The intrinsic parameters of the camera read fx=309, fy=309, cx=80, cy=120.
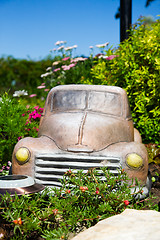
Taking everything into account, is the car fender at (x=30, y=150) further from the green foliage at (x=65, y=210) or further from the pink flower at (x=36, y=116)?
the pink flower at (x=36, y=116)

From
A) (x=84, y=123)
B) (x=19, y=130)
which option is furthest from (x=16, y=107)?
(x=84, y=123)

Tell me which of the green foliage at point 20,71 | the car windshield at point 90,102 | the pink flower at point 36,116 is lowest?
the pink flower at point 36,116

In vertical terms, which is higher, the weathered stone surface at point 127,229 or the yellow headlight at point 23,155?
the yellow headlight at point 23,155

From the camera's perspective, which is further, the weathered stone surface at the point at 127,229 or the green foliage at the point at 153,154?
the green foliage at the point at 153,154

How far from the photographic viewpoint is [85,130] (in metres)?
3.68

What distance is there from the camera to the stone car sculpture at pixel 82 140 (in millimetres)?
3432

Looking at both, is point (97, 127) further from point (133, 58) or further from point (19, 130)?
point (133, 58)

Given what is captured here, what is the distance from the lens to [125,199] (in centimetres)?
269

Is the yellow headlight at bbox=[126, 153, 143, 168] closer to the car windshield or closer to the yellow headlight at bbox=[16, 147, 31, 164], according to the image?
the car windshield

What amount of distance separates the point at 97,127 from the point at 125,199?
4.10 feet

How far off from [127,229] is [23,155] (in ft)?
5.66

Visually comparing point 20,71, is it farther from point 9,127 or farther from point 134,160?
point 134,160

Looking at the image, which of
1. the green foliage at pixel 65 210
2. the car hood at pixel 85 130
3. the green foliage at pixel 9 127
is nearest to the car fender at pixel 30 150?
the car hood at pixel 85 130

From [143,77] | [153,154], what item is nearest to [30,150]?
[153,154]
